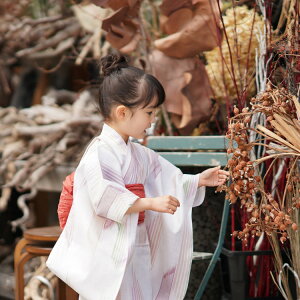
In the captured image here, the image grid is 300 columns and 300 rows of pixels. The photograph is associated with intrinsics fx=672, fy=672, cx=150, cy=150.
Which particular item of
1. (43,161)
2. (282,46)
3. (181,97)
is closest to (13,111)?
(43,161)

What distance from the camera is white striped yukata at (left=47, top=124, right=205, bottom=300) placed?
207 cm

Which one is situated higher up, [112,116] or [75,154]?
[112,116]

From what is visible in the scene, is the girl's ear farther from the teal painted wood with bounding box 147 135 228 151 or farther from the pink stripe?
the pink stripe

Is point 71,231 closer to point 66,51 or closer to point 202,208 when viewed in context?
point 202,208

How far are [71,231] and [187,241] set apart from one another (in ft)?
1.28

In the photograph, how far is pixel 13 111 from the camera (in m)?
4.11

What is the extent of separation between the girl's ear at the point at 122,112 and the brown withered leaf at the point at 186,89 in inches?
30.2

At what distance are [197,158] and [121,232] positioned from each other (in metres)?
0.55

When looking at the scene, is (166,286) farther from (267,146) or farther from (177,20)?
(177,20)

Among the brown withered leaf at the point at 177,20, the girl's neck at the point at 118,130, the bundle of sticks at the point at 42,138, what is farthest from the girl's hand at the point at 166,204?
the bundle of sticks at the point at 42,138

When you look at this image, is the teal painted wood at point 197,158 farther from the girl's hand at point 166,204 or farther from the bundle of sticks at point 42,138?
the bundle of sticks at point 42,138

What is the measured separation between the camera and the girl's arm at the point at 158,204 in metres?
1.97

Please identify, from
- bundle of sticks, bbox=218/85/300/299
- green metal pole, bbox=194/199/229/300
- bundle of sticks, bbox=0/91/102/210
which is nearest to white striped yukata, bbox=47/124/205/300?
green metal pole, bbox=194/199/229/300

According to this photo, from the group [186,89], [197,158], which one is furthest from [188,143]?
[186,89]
